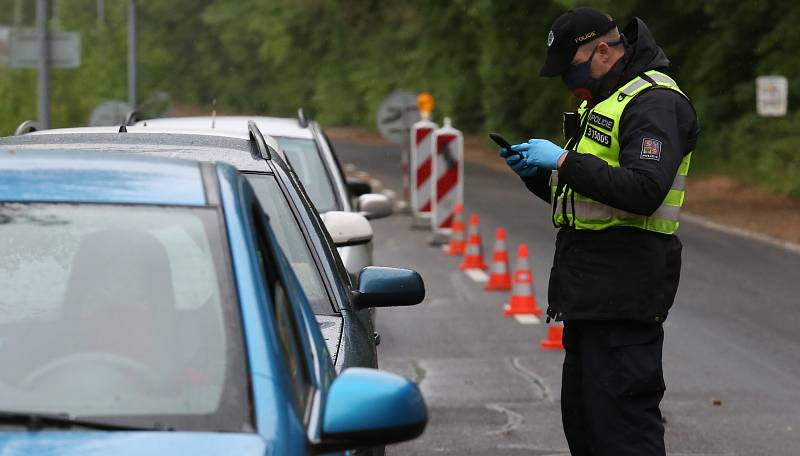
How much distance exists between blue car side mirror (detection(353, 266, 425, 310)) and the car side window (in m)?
1.68

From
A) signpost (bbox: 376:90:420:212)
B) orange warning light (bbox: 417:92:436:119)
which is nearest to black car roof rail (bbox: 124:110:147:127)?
orange warning light (bbox: 417:92:436:119)

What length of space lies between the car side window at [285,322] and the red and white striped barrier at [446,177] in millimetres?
17095

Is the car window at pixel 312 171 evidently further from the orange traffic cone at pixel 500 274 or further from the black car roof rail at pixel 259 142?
the orange traffic cone at pixel 500 274

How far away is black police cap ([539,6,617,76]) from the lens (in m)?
5.58

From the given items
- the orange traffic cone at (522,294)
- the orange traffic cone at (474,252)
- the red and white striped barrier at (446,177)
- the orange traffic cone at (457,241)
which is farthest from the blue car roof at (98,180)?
the red and white striped barrier at (446,177)

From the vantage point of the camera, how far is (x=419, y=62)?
2298 inches

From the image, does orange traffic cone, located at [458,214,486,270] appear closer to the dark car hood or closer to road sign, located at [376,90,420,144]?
road sign, located at [376,90,420,144]

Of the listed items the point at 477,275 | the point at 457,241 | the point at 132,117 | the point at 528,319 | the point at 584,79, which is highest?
the point at 584,79

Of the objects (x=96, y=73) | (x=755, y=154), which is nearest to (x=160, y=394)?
(x=755, y=154)

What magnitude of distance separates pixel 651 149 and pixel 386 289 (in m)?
1.00

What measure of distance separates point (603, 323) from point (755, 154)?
2832cm

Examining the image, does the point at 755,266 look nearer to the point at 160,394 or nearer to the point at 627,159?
the point at 627,159

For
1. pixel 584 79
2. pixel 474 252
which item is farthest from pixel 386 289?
pixel 474 252

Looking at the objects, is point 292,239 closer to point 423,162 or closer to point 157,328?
point 157,328
